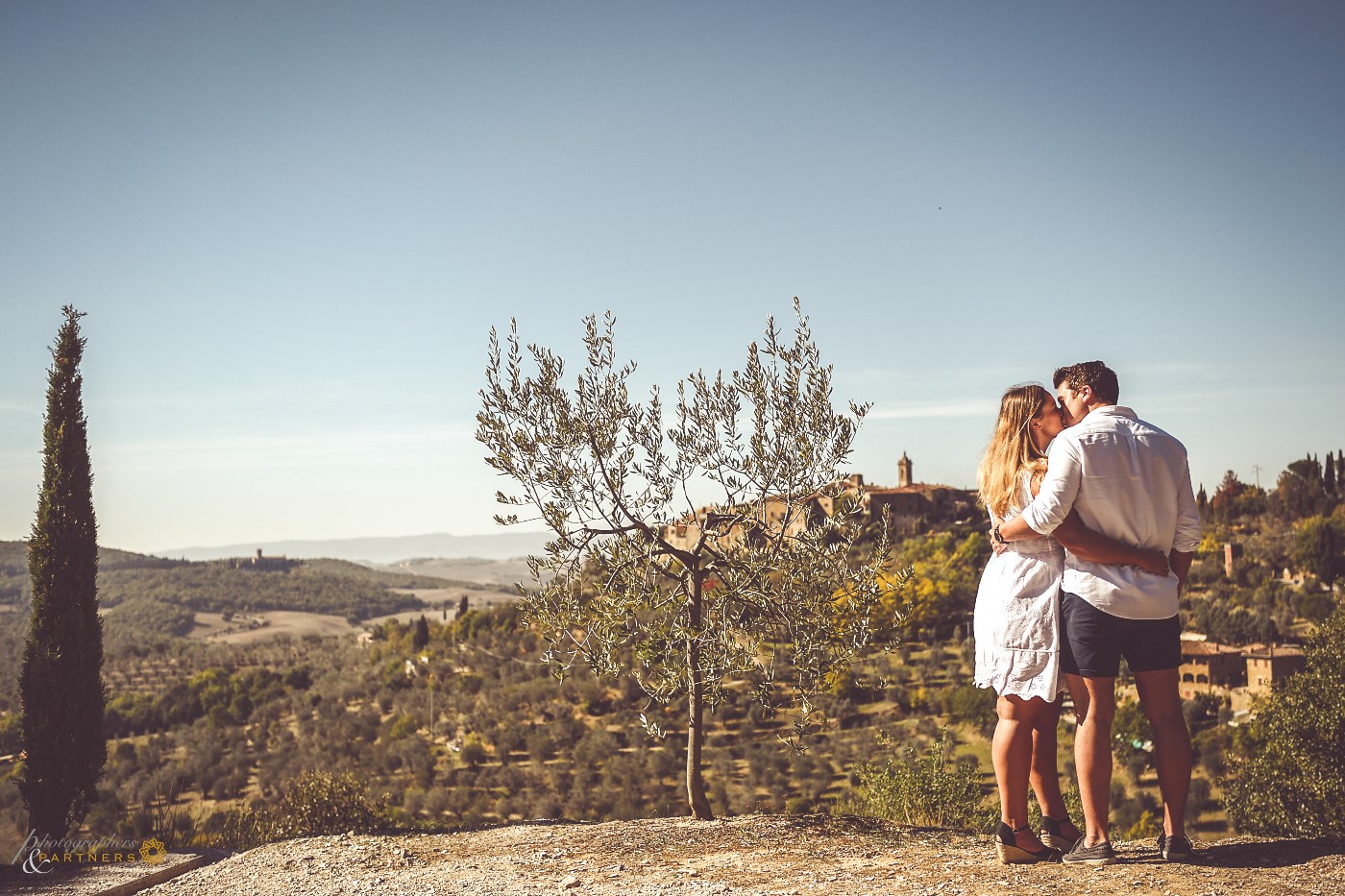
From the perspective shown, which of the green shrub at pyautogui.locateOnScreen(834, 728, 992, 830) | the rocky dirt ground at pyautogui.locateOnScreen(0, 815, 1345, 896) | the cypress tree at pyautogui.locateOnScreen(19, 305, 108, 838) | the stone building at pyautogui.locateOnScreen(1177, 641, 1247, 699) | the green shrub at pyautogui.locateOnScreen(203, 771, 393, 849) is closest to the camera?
the rocky dirt ground at pyautogui.locateOnScreen(0, 815, 1345, 896)

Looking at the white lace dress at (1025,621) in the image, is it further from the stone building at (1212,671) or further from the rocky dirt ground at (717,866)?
the stone building at (1212,671)

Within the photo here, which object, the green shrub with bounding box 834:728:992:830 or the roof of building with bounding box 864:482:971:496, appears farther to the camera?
the roof of building with bounding box 864:482:971:496

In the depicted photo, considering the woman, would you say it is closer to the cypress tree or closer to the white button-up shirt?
the white button-up shirt

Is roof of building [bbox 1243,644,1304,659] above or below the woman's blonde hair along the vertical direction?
below

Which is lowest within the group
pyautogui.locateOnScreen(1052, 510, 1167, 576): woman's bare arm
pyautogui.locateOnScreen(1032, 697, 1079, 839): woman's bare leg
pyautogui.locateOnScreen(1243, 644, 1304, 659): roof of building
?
pyautogui.locateOnScreen(1243, 644, 1304, 659): roof of building

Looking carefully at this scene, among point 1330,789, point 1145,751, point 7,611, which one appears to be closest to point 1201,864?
point 1330,789

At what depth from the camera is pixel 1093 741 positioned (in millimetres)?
4672

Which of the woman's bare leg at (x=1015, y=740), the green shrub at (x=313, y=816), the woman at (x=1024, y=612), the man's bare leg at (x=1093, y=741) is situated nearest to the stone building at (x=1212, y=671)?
the green shrub at (x=313, y=816)

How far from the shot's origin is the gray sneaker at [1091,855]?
490cm

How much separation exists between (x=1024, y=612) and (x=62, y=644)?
1278 cm

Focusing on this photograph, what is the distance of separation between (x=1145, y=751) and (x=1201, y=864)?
2707cm

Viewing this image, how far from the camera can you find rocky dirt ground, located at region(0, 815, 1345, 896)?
4867 millimetres

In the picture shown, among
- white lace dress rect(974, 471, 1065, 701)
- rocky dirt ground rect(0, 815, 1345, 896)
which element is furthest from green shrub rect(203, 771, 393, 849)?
white lace dress rect(974, 471, 1065, 701)

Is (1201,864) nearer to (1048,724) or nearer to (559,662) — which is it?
(1048,724)
